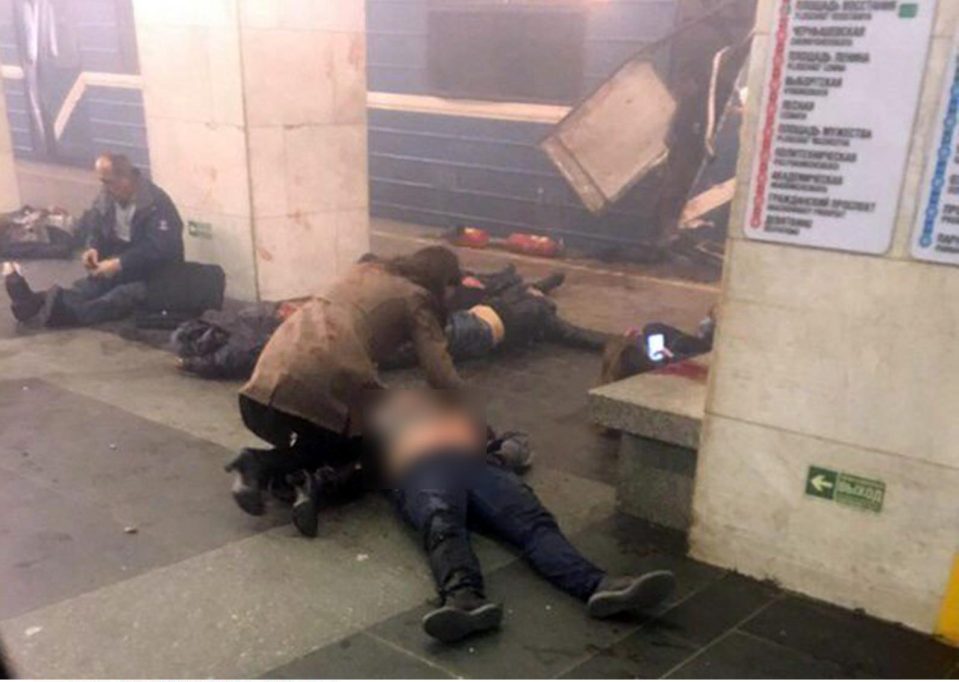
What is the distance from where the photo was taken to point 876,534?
354 centimetres

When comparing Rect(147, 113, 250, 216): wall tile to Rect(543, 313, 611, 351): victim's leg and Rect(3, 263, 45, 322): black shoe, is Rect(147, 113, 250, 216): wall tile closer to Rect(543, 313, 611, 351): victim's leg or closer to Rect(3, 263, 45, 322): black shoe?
Rect(3, 263, 45, 322): black shoe

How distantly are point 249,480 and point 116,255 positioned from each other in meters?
3.81

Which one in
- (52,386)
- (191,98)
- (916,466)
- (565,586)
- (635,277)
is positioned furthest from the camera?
(635,277)

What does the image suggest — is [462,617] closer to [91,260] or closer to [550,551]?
[550,551]

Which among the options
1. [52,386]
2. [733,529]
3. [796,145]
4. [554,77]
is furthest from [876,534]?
[554,77]

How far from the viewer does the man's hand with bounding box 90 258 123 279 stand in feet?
23.6

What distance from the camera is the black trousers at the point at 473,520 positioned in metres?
3.66

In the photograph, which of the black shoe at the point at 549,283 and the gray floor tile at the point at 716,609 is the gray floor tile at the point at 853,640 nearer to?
the gray floor tile at the point at 716,609

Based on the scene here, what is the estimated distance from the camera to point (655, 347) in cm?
566

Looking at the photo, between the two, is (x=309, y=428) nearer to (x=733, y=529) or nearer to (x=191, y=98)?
(x=733, y=529)

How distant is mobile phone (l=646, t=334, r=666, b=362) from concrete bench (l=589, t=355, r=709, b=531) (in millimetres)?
1071

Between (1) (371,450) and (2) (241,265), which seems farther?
(2) (241,265)

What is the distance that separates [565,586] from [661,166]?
6.52m

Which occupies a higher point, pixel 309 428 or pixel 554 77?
pixel 554 77
